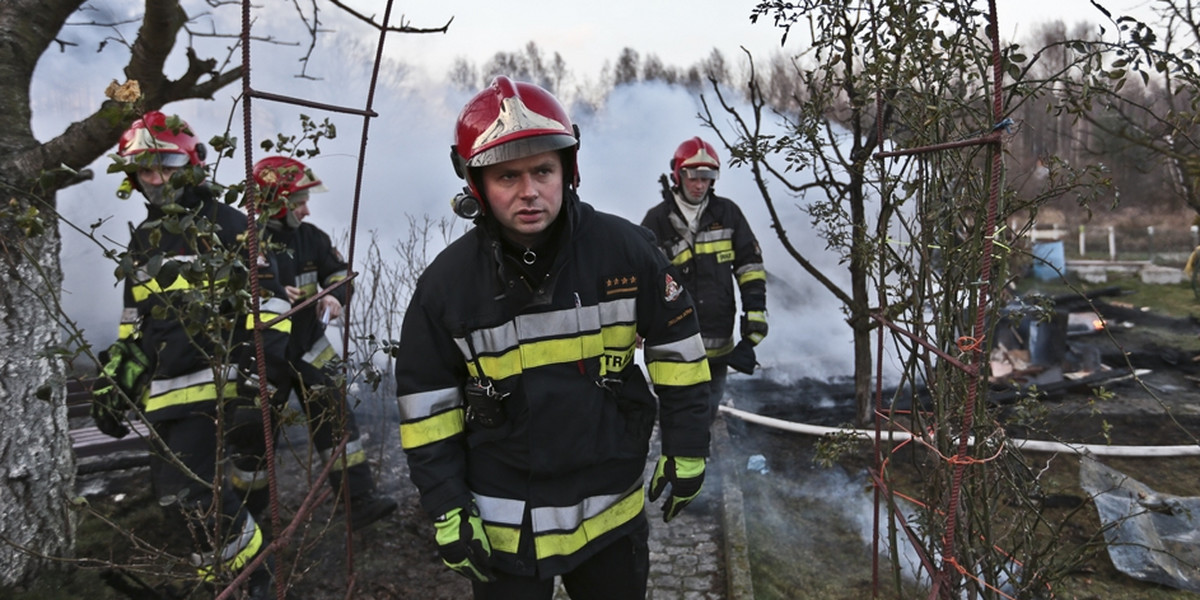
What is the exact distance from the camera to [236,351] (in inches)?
138

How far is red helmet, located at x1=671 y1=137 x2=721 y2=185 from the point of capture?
17.2ft

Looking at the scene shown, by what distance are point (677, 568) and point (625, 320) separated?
2.17 metres

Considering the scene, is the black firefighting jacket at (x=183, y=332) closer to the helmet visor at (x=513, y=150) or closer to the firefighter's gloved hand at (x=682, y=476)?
the helmet visor at (x=513, y=150)

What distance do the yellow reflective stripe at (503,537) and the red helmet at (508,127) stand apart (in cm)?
111

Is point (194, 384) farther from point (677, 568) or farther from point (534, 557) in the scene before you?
point (677, 568)

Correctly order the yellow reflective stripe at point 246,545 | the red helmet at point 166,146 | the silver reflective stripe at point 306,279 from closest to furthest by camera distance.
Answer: the yellow reflective stripe at point 246,545, the red helmet at point 166,146, the silver reflective stripe at point 306,279

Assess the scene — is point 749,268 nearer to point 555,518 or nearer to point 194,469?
point 555,518

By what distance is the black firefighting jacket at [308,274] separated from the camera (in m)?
5.25

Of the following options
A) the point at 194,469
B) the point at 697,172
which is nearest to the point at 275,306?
the point at 194,469

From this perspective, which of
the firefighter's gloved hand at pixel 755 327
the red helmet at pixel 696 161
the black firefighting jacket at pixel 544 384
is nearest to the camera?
the black firefighting jacket at pixel 544 384

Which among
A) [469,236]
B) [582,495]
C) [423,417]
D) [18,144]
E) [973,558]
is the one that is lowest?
[973,558]

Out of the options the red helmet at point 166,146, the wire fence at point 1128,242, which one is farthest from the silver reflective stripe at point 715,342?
the wire fence at point 1128,242

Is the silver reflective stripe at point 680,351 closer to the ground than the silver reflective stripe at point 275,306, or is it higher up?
closer to the ground

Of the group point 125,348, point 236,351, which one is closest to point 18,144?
point 125,348
